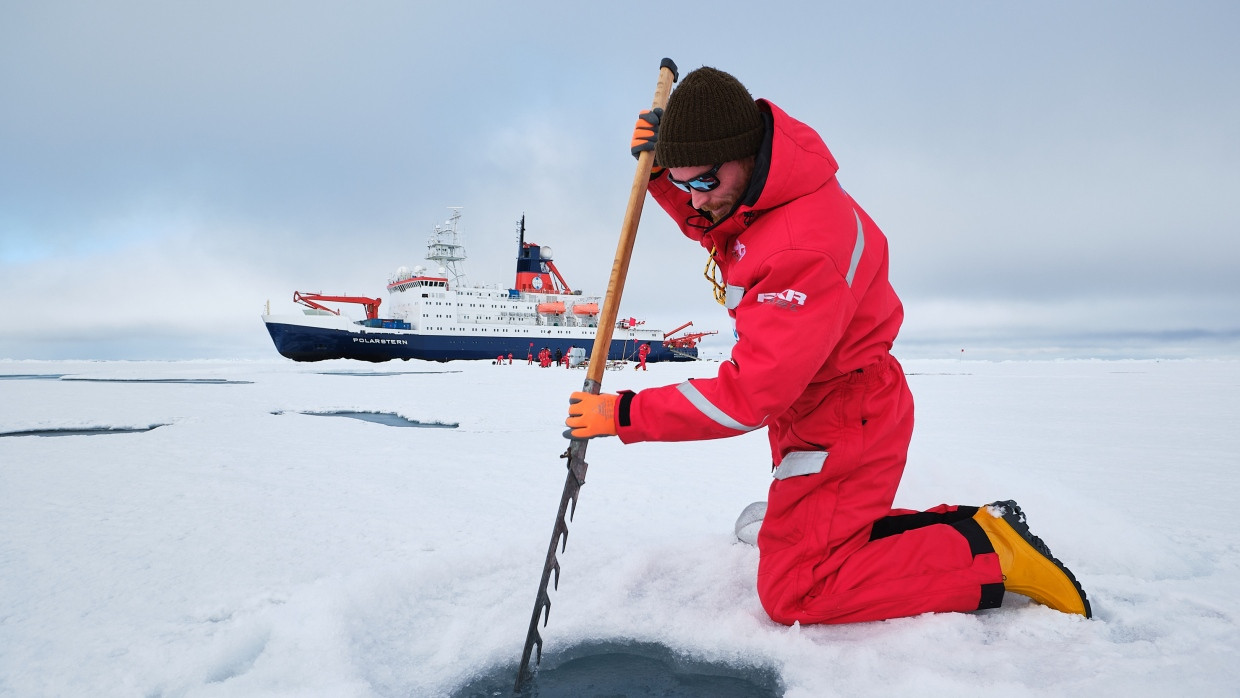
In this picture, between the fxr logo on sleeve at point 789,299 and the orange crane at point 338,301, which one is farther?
the orange crane at point 338,301

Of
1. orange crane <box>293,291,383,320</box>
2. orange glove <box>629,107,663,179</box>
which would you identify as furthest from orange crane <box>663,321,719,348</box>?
orange glove <box>629,107,663,179</box>

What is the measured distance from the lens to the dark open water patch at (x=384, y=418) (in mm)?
5750

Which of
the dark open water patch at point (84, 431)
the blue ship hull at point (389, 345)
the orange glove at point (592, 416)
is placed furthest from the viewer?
the blue ship hull at point (389, 345)

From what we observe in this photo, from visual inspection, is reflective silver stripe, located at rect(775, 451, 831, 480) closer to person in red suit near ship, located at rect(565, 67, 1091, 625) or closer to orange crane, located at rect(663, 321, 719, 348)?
person in red suit near ship, located at rect(565, 67, 1091, 625)

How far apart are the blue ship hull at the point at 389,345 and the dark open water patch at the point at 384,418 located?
24.3 meters

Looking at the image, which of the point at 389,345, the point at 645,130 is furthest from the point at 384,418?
the point at 389,345

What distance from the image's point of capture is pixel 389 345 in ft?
96.8

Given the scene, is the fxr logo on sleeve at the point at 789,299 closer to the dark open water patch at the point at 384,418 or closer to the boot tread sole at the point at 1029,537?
the boot tread sole at the point at 1029,537

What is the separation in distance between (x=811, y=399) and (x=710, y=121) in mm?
776

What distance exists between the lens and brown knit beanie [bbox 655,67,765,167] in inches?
51.8

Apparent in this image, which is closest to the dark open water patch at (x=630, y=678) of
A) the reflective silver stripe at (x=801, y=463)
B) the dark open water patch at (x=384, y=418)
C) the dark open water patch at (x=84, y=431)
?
the reflective silver stripe at (x=801, y=463)

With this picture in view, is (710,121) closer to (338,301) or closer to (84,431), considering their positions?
(84,431)

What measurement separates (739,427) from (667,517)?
4.36 ft

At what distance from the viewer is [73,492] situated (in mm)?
2631
